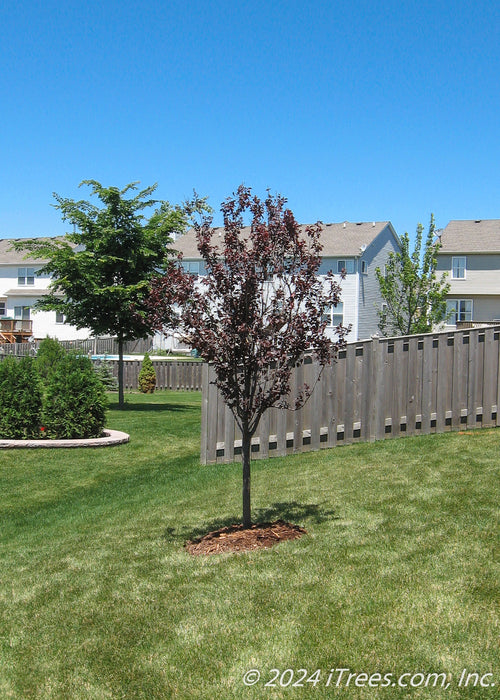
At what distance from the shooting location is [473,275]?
4450cm

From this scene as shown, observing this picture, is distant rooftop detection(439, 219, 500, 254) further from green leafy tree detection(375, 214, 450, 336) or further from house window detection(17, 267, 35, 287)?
house window detection(17, 267, 35, 287)

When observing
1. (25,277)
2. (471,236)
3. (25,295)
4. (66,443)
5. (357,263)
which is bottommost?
(66,443)

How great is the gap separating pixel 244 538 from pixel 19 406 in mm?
7617

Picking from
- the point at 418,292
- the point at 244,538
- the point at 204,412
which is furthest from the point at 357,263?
the point at 244,538

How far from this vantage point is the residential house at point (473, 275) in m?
44.2

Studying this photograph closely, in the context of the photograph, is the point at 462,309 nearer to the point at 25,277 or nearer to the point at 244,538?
the point at 25,277

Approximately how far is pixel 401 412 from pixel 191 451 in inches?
149

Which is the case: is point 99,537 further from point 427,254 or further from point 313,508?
point 427,254

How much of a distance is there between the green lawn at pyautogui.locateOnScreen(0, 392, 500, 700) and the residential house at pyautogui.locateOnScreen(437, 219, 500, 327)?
36.7 meters

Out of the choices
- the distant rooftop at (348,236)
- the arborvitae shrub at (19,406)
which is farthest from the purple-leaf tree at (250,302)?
the distant rooftop at (348,236)

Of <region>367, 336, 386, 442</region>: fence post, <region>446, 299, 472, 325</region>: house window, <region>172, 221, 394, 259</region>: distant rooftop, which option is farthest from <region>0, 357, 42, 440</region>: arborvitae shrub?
<region>446, 299, 472, 325</region>: house window

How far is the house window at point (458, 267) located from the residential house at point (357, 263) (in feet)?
16.8

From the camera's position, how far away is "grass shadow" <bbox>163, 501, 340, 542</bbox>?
6961 millimetres

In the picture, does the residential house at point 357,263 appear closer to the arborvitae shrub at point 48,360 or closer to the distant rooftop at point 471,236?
the distant rooftop at point 471,236
